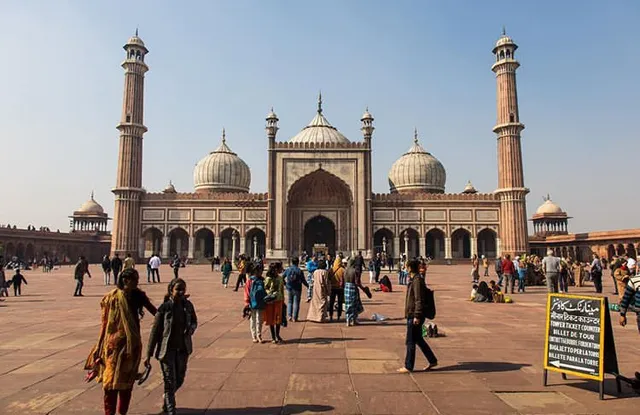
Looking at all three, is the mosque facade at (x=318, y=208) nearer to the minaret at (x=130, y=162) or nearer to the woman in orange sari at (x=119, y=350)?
the minaret at (x=130, y=162)

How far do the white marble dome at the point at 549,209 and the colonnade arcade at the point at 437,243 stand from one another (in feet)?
64.0

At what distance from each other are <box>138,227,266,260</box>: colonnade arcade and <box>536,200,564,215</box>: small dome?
3639cm

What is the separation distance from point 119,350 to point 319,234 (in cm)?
3948

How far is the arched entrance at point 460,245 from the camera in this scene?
41.7m

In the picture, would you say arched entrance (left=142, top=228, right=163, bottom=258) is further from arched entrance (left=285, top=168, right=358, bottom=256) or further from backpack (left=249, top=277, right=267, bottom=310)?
backpack (left=249, top=277, right=267, bottom=310)

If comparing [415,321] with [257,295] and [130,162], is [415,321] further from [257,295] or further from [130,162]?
[130,162]

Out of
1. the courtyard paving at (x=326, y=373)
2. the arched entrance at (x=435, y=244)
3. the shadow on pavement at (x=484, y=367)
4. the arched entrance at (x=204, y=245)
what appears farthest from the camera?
the arched entrance at (x=435, y=244)

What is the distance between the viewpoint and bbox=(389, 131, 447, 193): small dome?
47.2m

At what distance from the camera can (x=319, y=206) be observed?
133 ft

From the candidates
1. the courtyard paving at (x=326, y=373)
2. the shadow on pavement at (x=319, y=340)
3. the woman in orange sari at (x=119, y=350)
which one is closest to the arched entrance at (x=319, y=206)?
the courtyard paving at (x=326, y=373)

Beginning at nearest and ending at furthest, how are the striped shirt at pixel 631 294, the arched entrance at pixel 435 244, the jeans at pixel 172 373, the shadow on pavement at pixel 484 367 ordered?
the jeans at pixel 172 373 < the striped shirt at pixel 631 294 < the shadow on pavement at pixel 484 367 < the arched entrance at pixel 435 244

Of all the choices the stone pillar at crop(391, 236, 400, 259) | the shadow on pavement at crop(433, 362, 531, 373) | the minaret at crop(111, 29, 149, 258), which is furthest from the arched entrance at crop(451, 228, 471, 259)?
the shadow on pavement at crop(433, 362, 531, 373)

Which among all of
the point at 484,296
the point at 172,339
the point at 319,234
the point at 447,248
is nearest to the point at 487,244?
the point at 447,248

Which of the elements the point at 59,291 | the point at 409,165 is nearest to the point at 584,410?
the point at 59,291
